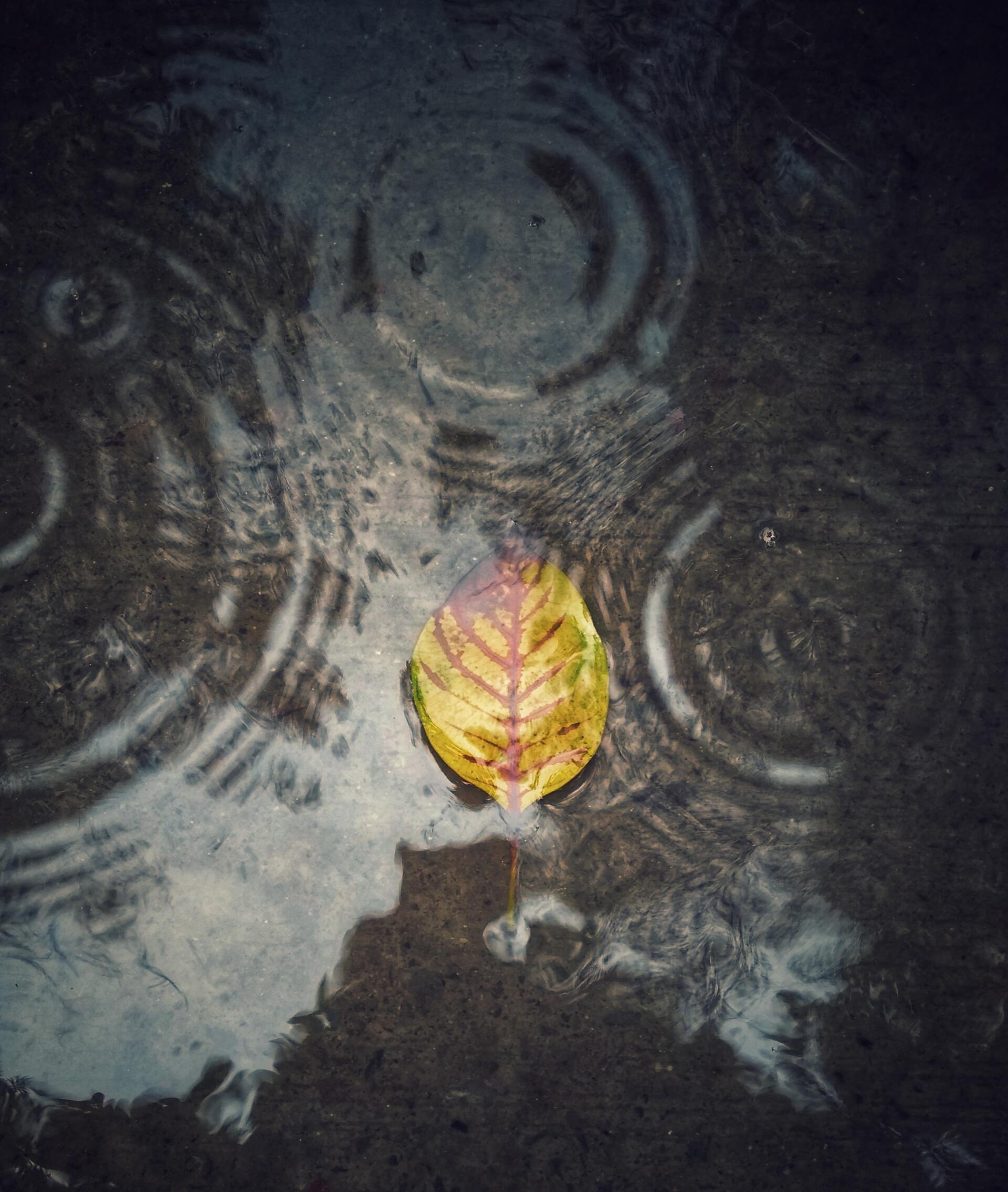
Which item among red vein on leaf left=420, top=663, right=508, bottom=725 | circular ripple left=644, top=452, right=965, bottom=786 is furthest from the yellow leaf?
circular ripple left=644, top=452, right=965, bottom=786

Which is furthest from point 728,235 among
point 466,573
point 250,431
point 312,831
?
point 312,831

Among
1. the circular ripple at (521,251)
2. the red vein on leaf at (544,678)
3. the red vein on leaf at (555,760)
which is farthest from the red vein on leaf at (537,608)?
the circular ripple at (521,251)

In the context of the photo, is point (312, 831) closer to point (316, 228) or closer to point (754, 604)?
point (754, 604)

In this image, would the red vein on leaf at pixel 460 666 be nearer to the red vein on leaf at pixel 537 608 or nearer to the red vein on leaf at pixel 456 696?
the red vein on leaf at pixel 456 696

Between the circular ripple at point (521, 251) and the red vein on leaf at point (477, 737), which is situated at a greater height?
the circular ripple at point (521, 251)

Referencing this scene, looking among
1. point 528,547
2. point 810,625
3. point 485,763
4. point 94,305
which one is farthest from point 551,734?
point 94,305

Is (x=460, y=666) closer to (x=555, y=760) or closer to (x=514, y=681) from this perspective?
(x=514, y=681)

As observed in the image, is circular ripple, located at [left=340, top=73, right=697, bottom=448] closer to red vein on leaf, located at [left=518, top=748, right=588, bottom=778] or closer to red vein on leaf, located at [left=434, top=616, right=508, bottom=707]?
red vein on leaf, located at [left=434, top=616, right=508, bottom=707]
